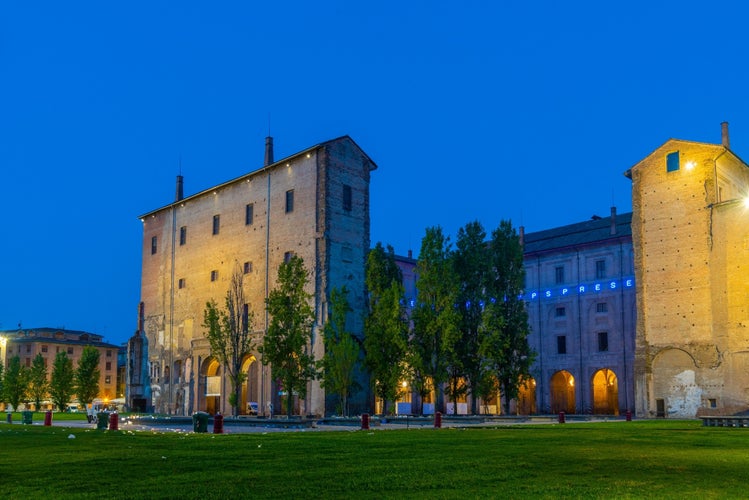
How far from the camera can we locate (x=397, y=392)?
39.2 metres

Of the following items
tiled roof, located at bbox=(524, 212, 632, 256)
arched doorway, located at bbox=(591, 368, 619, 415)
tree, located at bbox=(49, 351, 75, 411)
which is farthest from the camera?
tree, located at bbox=(49, 351, 75, 411)

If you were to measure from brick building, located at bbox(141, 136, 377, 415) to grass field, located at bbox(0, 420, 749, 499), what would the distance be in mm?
26431

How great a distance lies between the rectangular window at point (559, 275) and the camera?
194ft

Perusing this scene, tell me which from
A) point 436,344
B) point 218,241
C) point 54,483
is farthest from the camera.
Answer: point 218,241

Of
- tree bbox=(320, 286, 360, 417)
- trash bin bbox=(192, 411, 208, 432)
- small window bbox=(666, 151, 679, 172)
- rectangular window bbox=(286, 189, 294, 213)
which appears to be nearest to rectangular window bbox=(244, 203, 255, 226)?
rectangular window bbox=(286, 189, 294, 213)

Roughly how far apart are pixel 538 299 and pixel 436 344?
77.8 ft

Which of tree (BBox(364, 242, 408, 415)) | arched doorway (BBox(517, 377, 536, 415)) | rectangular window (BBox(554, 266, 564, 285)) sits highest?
rectangular window (BBox(554, 266, 564, 285))

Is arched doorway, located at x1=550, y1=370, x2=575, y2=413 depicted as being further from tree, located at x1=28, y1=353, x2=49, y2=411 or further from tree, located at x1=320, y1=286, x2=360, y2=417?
tree, located at x1=28, y1=353, x2=49, y2=411

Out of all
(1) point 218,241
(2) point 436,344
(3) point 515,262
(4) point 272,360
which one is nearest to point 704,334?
(3) point 515,262

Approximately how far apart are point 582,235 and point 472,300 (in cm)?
2118

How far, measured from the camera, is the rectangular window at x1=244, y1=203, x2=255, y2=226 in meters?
48.7

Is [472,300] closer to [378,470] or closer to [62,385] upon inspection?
[378,470]

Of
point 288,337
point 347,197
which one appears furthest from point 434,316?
point 347,197

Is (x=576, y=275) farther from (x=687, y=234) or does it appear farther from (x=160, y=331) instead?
(x=160, y=331)
